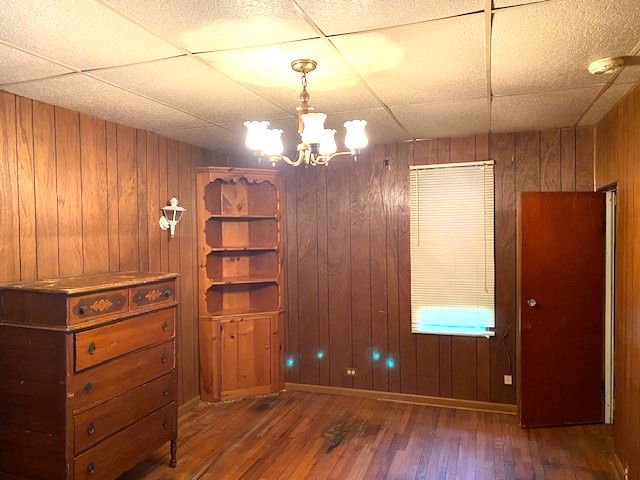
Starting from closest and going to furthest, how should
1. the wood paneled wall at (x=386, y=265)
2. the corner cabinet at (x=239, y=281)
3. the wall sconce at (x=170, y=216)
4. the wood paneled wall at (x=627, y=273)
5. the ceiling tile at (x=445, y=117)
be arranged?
the wood paneled wall at (x=627, y=273)
the ceiling tile at (x=445, y=117)
the wall sconce at (x=170, y=216)
the wood paneled wall at (x=386, y=265)
the corner cabinet at (x=239, y=281)

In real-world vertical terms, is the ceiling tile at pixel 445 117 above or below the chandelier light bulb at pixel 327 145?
above

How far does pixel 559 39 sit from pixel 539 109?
1212 mm

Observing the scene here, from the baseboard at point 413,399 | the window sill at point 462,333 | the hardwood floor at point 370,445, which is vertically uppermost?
the window sill at point 462,333

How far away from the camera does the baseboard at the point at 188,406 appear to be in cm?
374

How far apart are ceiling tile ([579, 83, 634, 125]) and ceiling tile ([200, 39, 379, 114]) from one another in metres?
1.34

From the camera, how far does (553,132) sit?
3.61 m

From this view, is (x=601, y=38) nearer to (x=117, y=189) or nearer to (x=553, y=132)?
(x=553, y=132)

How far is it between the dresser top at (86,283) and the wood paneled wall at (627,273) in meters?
2.72

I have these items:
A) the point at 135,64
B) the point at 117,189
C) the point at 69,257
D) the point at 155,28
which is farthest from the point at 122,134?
the point at 155,28

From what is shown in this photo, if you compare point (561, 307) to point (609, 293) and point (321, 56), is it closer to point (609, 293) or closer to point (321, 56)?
point (609, 293)

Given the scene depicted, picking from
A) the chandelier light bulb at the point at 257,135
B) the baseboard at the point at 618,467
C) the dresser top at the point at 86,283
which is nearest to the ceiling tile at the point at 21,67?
the chandelier light bulb at the point at 257,135

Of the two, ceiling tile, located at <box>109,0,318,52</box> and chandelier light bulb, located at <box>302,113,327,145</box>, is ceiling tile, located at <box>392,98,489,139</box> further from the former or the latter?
ceiling tile, located at <box>109,0,318,52</box>

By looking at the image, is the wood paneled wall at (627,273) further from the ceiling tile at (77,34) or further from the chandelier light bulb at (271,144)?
the ceiling tile at (77,34)

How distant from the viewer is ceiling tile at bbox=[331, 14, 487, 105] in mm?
1779
